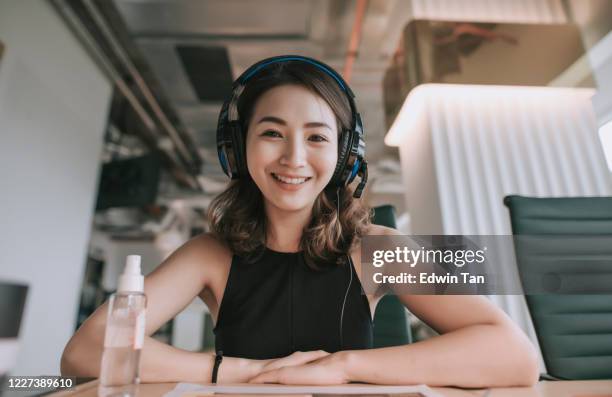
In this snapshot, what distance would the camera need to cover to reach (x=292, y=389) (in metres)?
0.55

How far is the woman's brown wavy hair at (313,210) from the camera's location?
883 millimetres

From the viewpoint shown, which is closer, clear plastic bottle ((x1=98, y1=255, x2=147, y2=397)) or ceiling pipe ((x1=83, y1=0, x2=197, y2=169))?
clear plastic bottle ((x1=98, y1=255, x2=147, y2=397))

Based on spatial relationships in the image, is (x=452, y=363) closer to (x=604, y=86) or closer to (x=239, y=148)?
(x=239, y=148)

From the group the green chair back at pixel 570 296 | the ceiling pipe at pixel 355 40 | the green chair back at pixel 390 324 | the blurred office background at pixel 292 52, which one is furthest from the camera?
the ceiling pipe at pixel 355 40

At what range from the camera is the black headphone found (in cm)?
87

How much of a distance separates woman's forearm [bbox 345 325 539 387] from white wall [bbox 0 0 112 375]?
214cm

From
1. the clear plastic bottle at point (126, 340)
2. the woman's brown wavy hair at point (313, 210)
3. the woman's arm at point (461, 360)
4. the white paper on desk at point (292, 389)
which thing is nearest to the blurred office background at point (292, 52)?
the woman's brown wavy hair at point (313, 210)

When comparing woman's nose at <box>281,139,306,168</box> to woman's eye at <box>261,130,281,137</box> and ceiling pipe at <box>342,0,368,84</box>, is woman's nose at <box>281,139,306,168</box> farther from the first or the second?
ceiling pipe at <box>342,0,368,84</box>

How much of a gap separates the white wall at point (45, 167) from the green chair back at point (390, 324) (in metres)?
1.89

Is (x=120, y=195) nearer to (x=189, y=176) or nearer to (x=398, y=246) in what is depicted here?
(x=189, y=176)

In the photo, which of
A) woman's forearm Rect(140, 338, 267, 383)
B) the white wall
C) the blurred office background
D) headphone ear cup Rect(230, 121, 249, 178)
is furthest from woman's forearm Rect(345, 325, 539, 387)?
the white wall

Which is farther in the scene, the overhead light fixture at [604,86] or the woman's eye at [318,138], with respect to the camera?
the overhead light fixture at [604,86]

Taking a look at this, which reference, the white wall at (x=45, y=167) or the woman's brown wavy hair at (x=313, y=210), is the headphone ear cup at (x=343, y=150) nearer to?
the woman's brown wavy hair at (x=313, y=210)

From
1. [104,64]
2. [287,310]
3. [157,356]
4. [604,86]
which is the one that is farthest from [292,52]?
[157,356]
